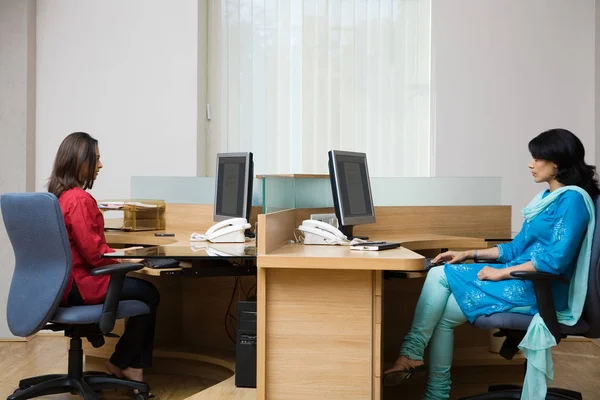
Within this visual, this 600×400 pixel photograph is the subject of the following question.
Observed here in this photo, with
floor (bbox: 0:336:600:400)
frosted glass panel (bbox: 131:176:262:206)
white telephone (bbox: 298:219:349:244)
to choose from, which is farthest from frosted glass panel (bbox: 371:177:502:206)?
white telephone (bbox: 298:219:349:244)

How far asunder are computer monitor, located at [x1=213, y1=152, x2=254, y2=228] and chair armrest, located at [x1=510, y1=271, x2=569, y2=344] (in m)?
1.51

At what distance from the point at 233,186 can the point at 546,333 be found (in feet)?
5.92

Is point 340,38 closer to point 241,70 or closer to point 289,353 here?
point 241,70

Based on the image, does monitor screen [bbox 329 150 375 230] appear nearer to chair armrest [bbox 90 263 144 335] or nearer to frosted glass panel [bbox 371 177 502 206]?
frosted glass panel [bbox 371 177 502 206]

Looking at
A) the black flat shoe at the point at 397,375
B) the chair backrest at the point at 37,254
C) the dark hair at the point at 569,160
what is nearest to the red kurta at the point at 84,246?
the chair backrest at the point at 37,254

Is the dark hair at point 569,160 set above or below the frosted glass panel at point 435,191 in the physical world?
above

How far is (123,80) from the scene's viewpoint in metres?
5.67

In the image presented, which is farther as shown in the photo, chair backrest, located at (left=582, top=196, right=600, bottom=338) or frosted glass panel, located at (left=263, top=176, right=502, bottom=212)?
frosted glass panel, located at (left=263, top=176, right=502, bottom=212)

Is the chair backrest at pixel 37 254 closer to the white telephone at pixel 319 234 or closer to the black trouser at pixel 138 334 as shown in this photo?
the black trouser at pixel 138 334

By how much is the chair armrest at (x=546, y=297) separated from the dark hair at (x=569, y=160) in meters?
0.43

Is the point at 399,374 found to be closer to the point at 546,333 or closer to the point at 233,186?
the point at 546,333

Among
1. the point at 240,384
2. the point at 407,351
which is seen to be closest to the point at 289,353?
the point at 240,384

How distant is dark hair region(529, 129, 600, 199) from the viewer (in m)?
3.17

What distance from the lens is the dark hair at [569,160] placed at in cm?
317
